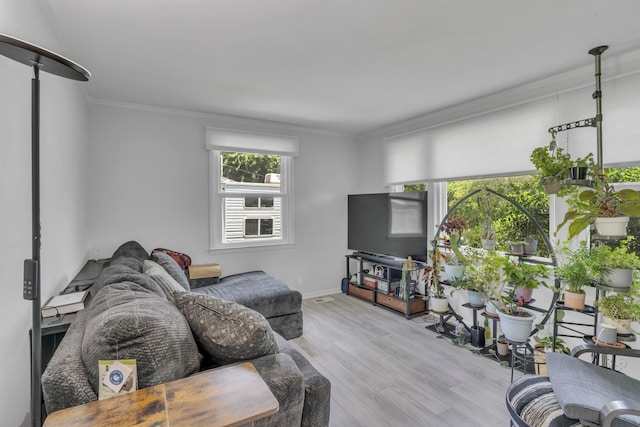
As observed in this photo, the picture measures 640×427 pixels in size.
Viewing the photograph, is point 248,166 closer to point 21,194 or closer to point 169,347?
point 21,194

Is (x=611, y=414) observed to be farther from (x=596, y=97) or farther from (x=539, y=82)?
(x=539, y=82)

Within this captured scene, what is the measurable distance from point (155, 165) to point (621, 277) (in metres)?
4.17

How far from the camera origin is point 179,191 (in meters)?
3.67

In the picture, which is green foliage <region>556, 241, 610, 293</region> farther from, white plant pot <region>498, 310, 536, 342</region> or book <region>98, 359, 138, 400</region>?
book <region>98, 359, 138, 400</region>

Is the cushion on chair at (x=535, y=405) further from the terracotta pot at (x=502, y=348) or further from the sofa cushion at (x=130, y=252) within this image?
the sofa cushion at (x=130, y=252)

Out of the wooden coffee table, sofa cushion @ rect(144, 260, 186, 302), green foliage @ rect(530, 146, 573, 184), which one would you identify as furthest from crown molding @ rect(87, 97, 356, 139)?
the wooden coffee table

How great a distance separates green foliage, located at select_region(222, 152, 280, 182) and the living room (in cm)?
28

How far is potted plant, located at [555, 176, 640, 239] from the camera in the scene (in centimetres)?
185

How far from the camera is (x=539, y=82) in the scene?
2.72 metres

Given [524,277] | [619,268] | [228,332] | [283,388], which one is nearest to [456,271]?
[524,277]

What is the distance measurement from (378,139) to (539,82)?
2.17 meters

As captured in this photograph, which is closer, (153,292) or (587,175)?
(153,292)

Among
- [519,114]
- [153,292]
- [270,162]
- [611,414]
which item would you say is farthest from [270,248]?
[611,414]

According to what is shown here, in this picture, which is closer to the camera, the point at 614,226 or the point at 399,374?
the point at 614,226
